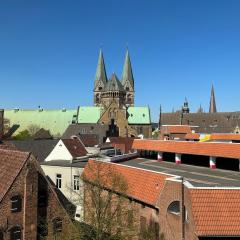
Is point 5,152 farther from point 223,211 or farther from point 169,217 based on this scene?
point 223,211

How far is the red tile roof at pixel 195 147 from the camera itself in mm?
36250

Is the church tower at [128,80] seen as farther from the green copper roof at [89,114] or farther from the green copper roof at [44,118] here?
the green copper roof at [44,118]

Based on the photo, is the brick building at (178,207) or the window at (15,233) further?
the window at (15,233)

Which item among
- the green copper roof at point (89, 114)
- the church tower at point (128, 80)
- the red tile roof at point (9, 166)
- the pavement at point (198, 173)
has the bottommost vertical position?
the pavement at point (198, 173)

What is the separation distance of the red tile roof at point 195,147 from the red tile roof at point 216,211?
12.2 metres

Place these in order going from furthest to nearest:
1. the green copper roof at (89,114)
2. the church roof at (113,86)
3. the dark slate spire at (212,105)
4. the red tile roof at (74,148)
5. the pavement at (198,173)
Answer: the dark slate spire at (212,105), the green copper roof at (89,114), the church roof at (113,86), the red tile roof at (74,148), the pavement at (198,173)

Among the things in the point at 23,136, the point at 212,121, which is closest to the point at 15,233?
the point at 23,136

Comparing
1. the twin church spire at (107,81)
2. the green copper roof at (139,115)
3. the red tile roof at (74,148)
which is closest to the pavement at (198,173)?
the red tile roof at (74,148)

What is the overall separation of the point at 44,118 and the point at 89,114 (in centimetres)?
1496

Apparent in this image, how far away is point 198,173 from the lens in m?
35.8

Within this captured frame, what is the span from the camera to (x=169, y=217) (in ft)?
87.5

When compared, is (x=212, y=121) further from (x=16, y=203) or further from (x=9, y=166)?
(x=16, y=203)

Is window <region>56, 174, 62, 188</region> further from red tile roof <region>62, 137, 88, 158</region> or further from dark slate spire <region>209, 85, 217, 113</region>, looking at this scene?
dark slate spire <region>209, 85, 217, 113</region>

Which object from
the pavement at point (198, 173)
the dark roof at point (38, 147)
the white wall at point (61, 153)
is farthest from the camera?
the dark roof at point (38, 147)
